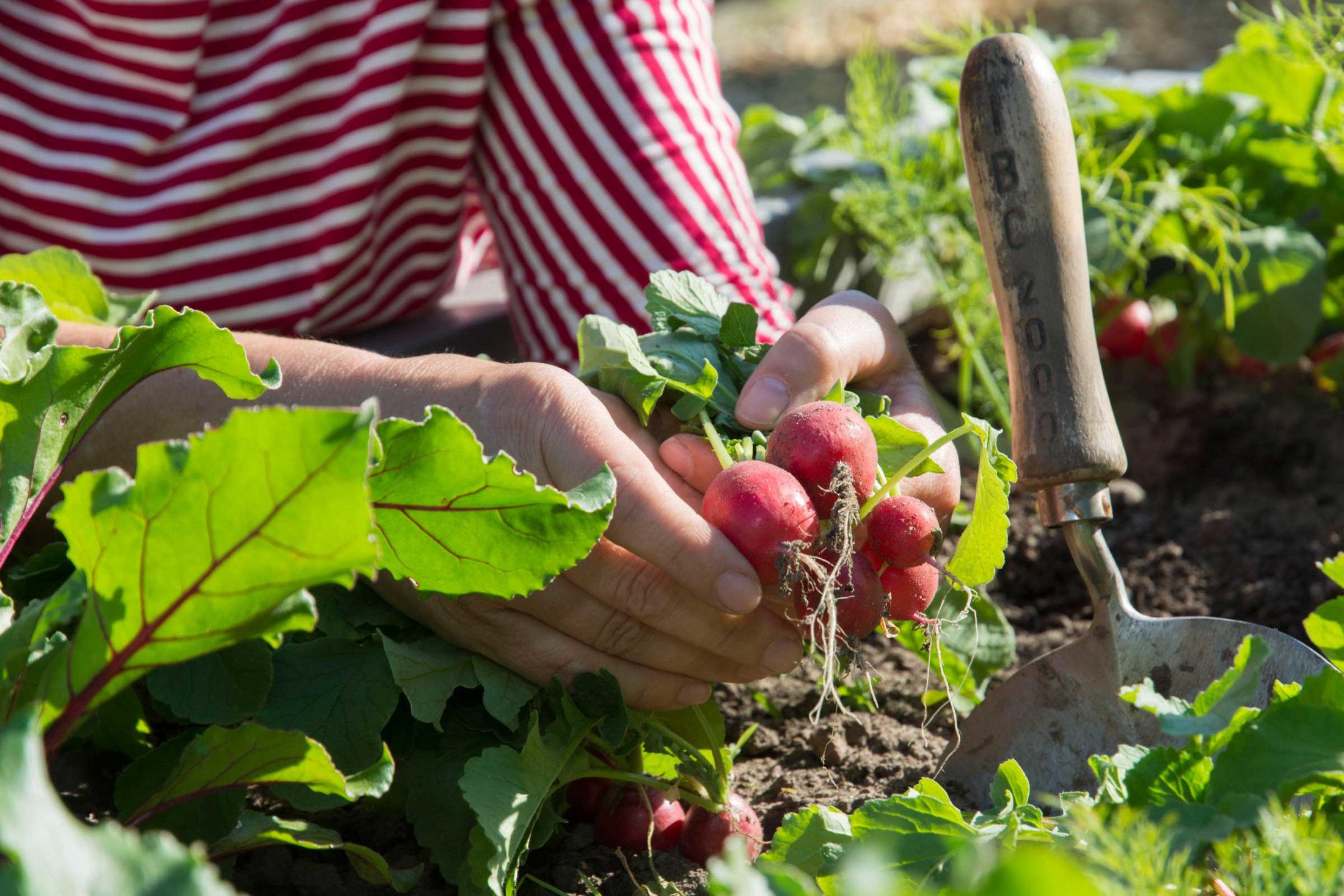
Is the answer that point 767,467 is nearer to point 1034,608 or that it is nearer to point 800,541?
point 800,541

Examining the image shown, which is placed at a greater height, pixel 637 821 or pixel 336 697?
pixel 336 697

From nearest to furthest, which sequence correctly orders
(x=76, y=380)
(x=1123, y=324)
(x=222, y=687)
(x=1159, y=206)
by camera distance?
(x=76, y=380)
(x=222, y=687)
(x=1159, y=206)
(x=1123, y=324)

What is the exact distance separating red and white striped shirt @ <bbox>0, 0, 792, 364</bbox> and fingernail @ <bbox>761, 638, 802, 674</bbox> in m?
0.75

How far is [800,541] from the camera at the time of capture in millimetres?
1099

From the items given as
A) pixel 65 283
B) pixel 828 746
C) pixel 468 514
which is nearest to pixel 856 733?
pixel 828 746

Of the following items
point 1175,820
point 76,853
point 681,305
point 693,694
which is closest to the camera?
point 76,853

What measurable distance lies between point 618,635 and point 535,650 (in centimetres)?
9

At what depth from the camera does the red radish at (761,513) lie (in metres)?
1.08

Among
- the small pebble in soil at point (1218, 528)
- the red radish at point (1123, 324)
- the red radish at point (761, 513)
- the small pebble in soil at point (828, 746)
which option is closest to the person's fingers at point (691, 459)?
the red radish at point (761, 513)

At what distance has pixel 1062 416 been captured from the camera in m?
1.25

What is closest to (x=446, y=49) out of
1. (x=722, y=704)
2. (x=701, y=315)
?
(x=701, y=315)

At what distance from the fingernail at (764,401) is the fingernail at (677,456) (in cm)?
7

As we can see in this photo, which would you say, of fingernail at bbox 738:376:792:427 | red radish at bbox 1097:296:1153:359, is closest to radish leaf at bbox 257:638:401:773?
fingernail at bbox 738:376:792:427

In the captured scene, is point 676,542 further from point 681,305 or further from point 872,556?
point 681,305
